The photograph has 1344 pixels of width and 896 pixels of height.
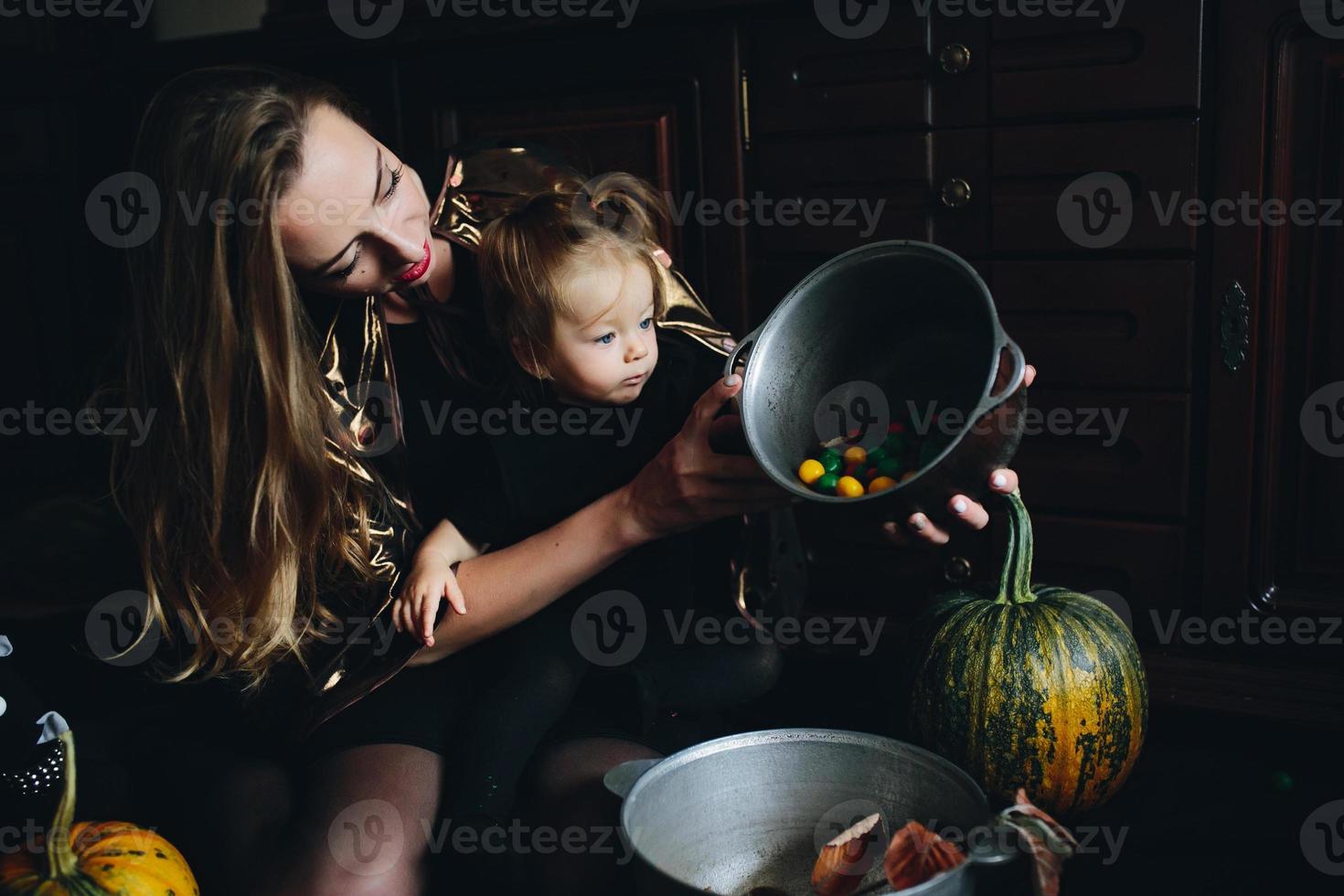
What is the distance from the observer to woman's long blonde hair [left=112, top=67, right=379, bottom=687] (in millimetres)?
1050

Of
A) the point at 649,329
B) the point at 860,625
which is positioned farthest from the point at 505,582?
the point at 860,625

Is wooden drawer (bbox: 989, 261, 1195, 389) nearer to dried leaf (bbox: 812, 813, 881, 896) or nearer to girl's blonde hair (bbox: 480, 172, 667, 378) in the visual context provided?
girl's blonde hair (bbox: 480, 172, 667, 378)

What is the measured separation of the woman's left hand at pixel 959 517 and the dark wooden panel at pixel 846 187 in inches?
21.0

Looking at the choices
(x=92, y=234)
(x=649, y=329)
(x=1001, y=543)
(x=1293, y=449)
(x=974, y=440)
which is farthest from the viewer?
(x=92, y=234)

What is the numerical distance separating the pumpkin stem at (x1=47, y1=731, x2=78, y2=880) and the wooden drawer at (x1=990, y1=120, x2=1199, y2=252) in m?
1.16

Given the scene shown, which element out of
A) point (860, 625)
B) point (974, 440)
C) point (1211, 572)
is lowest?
A: point (860, 625)

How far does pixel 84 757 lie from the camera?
1146 millimetres

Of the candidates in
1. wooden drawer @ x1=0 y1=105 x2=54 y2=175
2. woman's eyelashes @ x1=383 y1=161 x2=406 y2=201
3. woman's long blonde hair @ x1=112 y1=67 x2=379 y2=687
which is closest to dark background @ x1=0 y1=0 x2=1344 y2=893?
woman's long blonde hair @ x1=112 y1=67 x2=379 y2=687

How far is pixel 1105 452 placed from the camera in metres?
1.45

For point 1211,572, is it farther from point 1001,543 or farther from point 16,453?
point 16,453

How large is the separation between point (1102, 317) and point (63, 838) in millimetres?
1237

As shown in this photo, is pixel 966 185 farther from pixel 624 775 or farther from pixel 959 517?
pixel 624 775

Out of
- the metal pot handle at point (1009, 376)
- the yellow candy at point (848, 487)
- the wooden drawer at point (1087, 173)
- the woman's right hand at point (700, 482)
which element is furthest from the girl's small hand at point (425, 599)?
the wooden drawer at point (1087, 173)

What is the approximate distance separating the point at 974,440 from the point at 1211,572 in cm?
63
